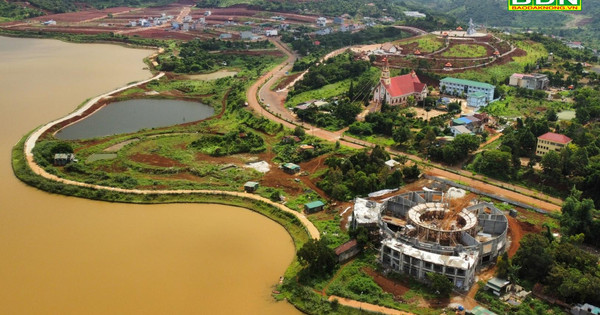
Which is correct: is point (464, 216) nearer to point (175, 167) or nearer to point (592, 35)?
point (175, 167)

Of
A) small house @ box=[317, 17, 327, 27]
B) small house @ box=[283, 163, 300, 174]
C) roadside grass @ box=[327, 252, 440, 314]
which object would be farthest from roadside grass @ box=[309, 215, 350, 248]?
small house @ box=[317, 17, 327, 27]

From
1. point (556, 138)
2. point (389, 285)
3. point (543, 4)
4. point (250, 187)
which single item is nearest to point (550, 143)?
point (556, 138)

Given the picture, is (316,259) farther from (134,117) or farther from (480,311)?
(134,117)

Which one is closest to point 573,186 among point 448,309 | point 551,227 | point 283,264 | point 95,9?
point 551,227

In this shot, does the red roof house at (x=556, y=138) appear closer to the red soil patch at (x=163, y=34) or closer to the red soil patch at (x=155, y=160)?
the red soil patch at (x=155, y=160)

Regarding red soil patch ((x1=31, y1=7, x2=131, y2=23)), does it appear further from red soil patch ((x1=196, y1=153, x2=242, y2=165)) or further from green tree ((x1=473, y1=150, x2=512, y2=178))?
green tree ((x1=473, y1=150, x2=512, y2=178))

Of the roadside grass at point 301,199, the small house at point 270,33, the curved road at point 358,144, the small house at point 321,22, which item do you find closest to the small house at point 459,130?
the curved road at point 358,144

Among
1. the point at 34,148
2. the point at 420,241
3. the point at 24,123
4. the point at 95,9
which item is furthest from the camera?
the point at 95,9
